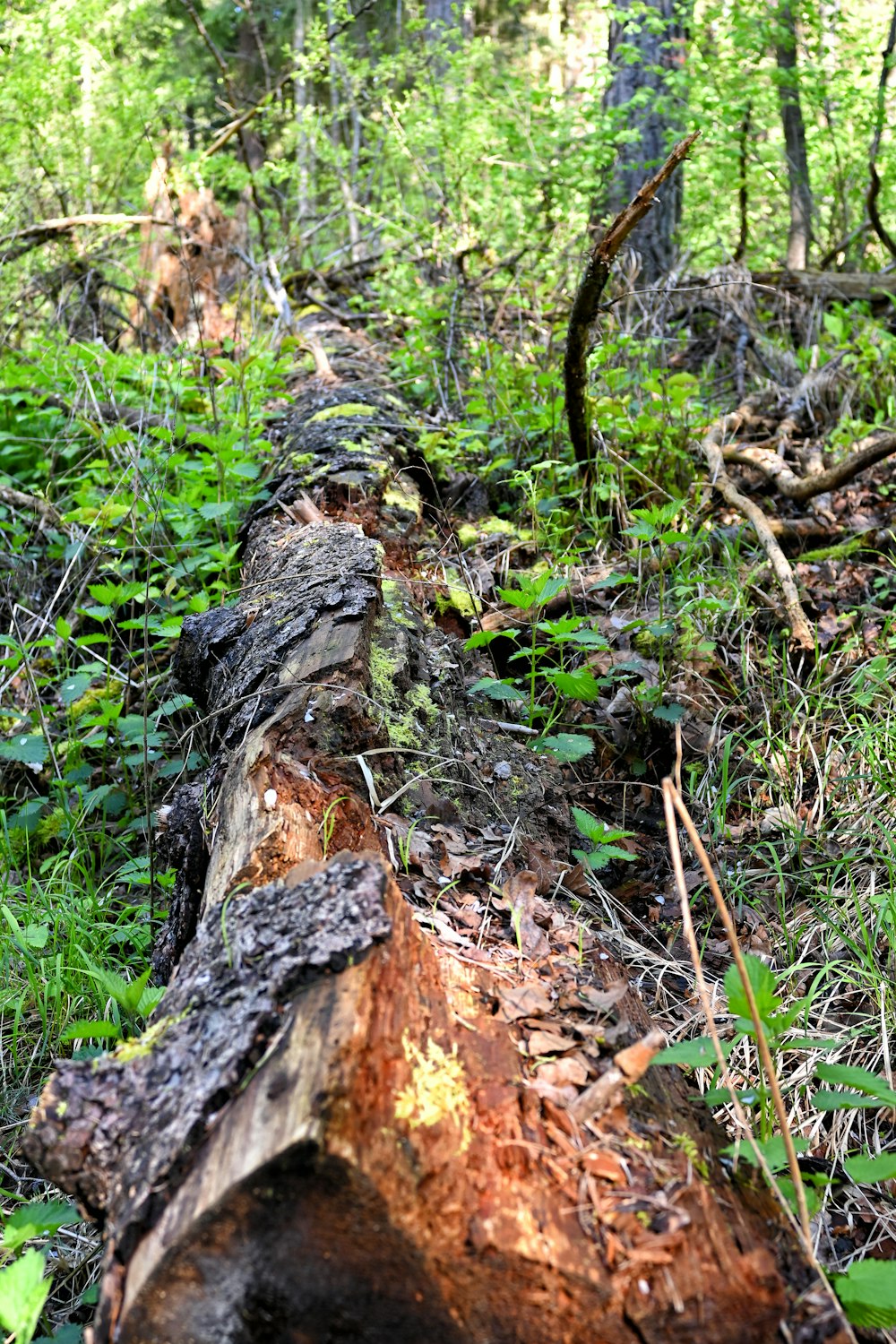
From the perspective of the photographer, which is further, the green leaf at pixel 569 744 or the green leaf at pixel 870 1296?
the green leaf at pixel 569 744

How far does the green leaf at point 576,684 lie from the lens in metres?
2.57

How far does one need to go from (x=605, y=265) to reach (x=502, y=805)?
1.99 meters

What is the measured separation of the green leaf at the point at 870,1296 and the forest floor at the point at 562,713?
157 millimetres

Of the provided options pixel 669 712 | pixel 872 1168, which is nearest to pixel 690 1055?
pixel 872 1168

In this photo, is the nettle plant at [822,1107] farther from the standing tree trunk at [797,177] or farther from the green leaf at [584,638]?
the standing tree trunk at [797,177]

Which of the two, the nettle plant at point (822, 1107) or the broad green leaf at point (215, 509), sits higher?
the broad green leaf at point (215, 509)

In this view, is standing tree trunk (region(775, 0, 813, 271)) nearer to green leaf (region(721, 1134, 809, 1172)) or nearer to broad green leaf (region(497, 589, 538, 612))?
broad green leaf (region(497, 589, 538, 612))

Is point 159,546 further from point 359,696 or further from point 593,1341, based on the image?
point 593,1341

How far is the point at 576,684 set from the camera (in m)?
2.59

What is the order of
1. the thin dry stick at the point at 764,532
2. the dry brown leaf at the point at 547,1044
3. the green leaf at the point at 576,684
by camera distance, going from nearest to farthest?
the dry brown leaf at the point at 547,1044 < the green leaf at the point at 576,684 < the thin dry stick at the point at 764,532

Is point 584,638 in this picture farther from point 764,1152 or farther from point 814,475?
point 814,475

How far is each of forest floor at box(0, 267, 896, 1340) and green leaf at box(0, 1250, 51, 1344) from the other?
0.25m

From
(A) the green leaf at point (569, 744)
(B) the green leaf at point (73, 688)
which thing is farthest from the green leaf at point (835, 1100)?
(B) the green leaf at point (73, 688)


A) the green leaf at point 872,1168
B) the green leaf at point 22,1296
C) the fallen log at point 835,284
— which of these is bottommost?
the green leaf at point 872,1168
